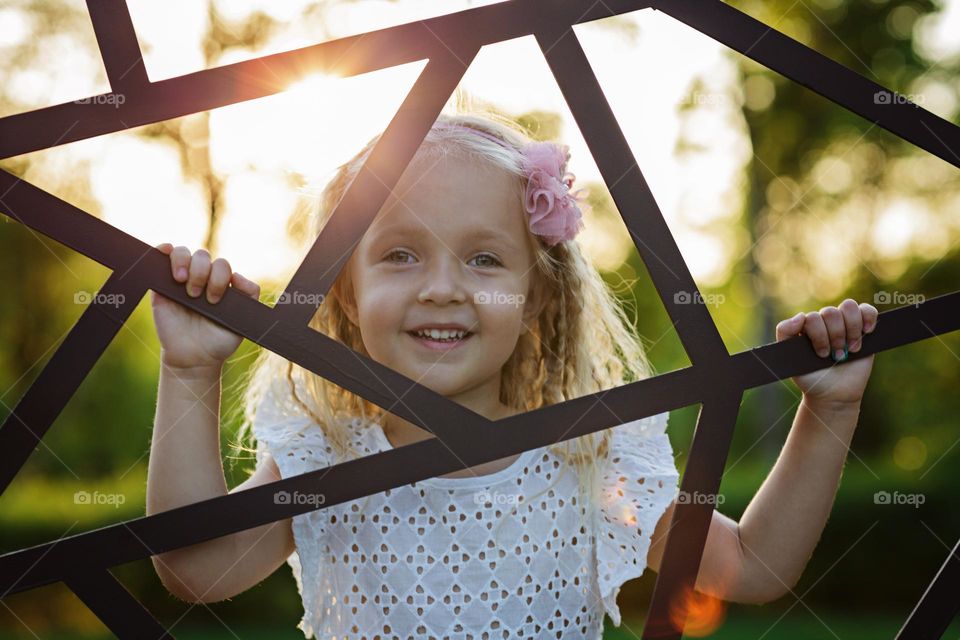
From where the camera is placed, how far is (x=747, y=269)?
8.98 meters

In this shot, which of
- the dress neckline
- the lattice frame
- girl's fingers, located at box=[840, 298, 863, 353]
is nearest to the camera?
the lattice frame

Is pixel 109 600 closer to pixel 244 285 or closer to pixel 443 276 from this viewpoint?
pixel 244 285

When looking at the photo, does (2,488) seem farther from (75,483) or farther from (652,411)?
(75,483)

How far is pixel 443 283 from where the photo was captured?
4.81ft

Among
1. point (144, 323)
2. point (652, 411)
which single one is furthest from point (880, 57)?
point (652, 411)

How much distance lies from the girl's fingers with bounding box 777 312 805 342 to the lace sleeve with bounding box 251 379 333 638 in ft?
2.55

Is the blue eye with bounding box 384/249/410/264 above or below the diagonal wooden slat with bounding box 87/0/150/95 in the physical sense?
above

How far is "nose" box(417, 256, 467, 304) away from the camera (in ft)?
4.80

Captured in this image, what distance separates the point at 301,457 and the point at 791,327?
82cm

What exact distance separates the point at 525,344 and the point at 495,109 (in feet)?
1.83

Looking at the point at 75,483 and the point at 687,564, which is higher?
the point at 75,483

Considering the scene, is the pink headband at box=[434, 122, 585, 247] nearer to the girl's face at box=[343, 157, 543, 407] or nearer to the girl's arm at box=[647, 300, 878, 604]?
the girl's face at box=[343, 157, 543, 407]

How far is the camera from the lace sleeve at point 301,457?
59.6 inches

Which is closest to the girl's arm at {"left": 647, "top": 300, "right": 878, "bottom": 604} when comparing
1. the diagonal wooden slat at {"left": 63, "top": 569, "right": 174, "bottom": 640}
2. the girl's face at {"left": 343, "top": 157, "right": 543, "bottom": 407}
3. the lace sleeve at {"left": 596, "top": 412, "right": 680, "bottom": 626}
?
the lace sleeve at {"left": 596, "top": 412, "right": 680, "bottom": 626}
